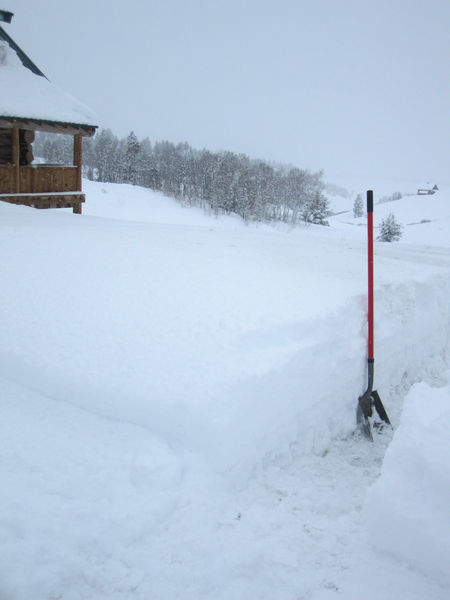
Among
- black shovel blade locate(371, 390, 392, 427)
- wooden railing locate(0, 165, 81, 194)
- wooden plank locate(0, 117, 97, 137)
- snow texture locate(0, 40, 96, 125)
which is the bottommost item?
black shovel blade locate(371, 390, 392, 427)

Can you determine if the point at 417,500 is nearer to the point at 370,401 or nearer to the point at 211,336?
the point at 370,401

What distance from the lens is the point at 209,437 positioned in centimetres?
302

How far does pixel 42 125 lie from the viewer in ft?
36.2

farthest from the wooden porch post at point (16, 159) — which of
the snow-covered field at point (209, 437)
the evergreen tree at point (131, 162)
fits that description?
the evergreen tree at point (131, 162)

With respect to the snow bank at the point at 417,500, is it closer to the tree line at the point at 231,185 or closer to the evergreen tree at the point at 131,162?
the tree line at the point at 231,185

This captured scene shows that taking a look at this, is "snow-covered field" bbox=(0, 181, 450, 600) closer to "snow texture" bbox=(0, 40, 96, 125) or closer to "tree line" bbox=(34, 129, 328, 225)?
"snow texture" bbox=(0, 40, 96, 125)

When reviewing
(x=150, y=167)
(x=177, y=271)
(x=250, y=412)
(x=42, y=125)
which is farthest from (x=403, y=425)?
(x=150, y=167)

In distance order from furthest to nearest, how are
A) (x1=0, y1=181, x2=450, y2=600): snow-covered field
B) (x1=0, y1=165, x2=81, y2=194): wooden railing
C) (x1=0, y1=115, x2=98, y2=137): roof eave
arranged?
(x1=0, y1=165, x2=81, y2=194): wooden railing < (x1=0, y1=115, x2=98, y2=137): roof eave < (x1=0, y1=181, x2=450, y2=600): snow-covered field

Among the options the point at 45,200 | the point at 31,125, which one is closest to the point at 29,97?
the point at 31,125

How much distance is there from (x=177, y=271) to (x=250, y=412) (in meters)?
2.47

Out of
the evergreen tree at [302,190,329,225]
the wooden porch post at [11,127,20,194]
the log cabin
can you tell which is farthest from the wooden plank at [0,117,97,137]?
the evergreen tree at [302,190,329,225]

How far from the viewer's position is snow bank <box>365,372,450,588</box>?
240 cm

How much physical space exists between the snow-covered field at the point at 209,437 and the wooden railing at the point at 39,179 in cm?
658

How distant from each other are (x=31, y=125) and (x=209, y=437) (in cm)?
1094
